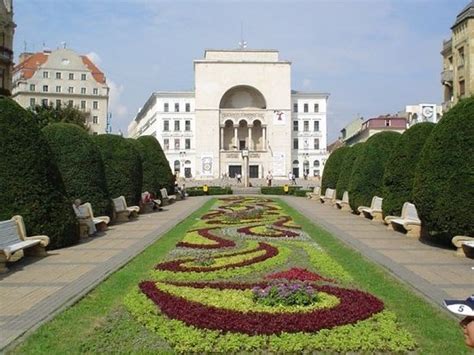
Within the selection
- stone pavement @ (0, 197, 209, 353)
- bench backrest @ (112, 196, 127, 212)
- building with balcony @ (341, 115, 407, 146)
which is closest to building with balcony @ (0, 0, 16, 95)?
bench backrest @ (112, 196, 127, 212)

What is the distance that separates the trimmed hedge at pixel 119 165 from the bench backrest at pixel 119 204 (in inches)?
57.6

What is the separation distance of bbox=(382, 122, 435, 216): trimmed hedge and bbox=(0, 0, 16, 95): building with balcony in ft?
121

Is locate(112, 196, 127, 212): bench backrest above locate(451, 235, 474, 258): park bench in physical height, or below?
above

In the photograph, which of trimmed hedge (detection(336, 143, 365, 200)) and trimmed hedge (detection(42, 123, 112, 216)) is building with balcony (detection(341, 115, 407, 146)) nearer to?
trimmed hedge (detection(336, 143, 365, 200))

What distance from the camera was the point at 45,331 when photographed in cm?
610

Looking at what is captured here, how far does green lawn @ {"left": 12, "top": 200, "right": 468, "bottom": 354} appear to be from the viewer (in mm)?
5570

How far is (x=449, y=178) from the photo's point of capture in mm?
12133

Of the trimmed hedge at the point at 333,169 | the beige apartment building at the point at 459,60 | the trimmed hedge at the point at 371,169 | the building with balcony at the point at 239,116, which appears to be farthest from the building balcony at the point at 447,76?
the building with balcony at the point at 239,116

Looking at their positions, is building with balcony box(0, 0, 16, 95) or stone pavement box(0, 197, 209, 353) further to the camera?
building with balcony box(0, 0, 16, 95)

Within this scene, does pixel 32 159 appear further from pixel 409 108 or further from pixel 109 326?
pixel 409 108

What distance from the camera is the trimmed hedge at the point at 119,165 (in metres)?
20.8

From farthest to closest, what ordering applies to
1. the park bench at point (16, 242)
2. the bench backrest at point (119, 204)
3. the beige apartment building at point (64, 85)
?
the beige apartment building at point (64, 85) < the bench backrest at point (119, 204) < the park bench at point (16, 242)

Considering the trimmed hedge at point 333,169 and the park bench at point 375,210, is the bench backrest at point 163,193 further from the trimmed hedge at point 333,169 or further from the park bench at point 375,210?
the park bench at point 375,210

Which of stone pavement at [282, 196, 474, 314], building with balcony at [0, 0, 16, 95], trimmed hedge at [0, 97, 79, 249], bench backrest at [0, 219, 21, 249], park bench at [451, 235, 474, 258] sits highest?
building with balcony at [0, 0, 16, 95]
